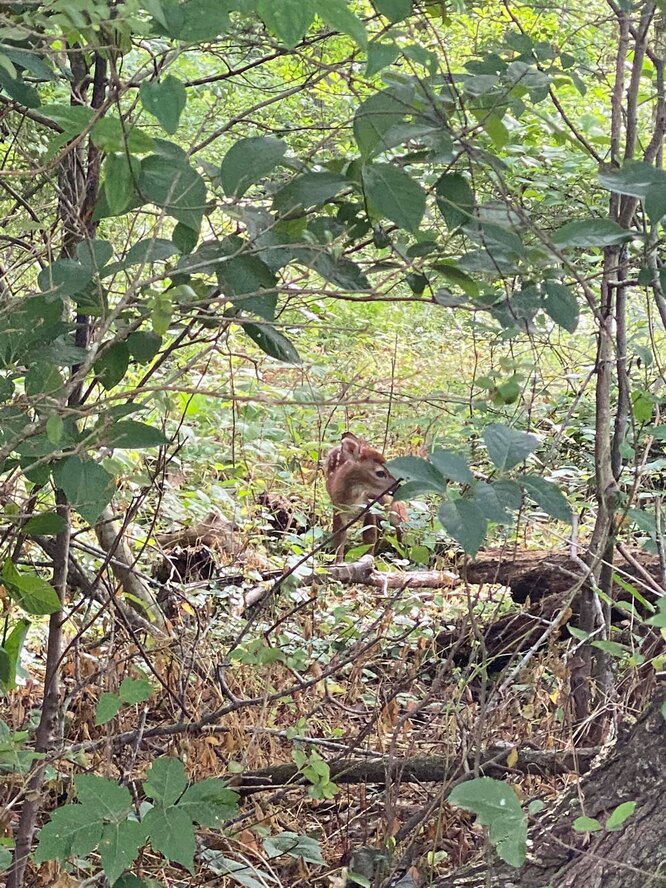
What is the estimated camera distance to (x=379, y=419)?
6863 mm

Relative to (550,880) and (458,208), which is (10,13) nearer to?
(458,208)

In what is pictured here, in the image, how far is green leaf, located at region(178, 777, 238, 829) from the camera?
141cm

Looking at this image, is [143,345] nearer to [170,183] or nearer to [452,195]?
[170,183]

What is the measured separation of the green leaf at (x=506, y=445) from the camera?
3.75 ft

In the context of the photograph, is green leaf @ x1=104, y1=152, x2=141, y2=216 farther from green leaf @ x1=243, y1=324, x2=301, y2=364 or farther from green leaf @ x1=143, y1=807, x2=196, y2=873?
green leaf @ x1=143, y1=807, x2=196, y2=873

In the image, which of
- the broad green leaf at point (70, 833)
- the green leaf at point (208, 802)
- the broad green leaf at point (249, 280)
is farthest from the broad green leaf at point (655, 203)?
the broad green leaf at point (70, 833)

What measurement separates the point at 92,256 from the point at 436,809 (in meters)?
1.26

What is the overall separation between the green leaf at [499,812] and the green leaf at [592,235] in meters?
0.77

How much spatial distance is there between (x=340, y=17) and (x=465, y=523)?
55 centimetres

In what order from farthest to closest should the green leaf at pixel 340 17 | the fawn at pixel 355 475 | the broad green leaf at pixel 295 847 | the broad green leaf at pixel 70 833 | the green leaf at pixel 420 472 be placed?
the fawn at pixel 355 475, the broad green leaf at pixel 295 847, the broad green leaf at pixel 70 833, the green leaf at pixel 420 472, the green leaf at pixel 340 17

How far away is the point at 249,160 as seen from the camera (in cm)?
121

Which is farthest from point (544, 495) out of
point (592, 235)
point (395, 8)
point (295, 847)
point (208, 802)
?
point (295, 847)

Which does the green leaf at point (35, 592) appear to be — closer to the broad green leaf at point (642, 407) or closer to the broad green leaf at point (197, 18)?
the broad green leaf at point (197, 18)

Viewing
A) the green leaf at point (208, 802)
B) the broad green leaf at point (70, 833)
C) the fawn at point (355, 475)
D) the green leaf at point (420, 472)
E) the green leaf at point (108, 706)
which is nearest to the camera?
the green leaf at point (420, 472)
